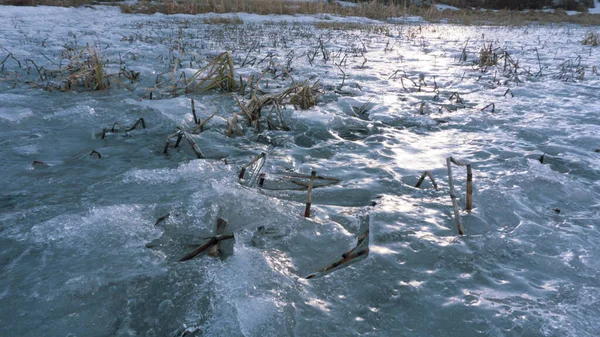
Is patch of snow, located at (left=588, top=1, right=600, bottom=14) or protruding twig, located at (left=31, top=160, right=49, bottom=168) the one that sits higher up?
patch of snow, located at (left=588, top=1, right=600, bottom=14)

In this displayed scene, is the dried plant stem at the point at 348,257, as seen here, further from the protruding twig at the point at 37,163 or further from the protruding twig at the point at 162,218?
the protruding twig at the point at 37,163

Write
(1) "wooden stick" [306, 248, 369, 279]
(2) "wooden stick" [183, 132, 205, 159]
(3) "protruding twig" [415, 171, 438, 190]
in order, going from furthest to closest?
1. (2) "wooden stick" [183, 132, 205, 159]
2. (3) "protruding twig" [415, 171, 438, 190]
3. (1) "wooden stick" [306, 248, 369, 279]

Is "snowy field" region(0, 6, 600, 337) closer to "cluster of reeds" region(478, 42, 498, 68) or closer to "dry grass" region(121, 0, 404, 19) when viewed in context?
"cluster of reeds" region(478, 42, 498, 68)

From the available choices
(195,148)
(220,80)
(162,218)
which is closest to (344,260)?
(162,218)

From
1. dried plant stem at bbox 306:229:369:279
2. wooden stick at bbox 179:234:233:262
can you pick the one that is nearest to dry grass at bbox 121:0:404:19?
wooden stick at bbox 179:234:233:262

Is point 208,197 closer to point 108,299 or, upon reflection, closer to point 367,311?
point 108,299

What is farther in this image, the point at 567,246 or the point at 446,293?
the point at 567,246

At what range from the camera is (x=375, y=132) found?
3.59 metres

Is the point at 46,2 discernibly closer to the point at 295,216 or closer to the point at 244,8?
the point at 244,8

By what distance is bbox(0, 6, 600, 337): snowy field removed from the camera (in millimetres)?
1476

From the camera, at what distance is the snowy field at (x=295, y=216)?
148 centimetres

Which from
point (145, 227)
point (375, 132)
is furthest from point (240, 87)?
point (145, 227)

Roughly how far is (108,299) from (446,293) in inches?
54.5

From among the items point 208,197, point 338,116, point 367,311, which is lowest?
point 367,311
